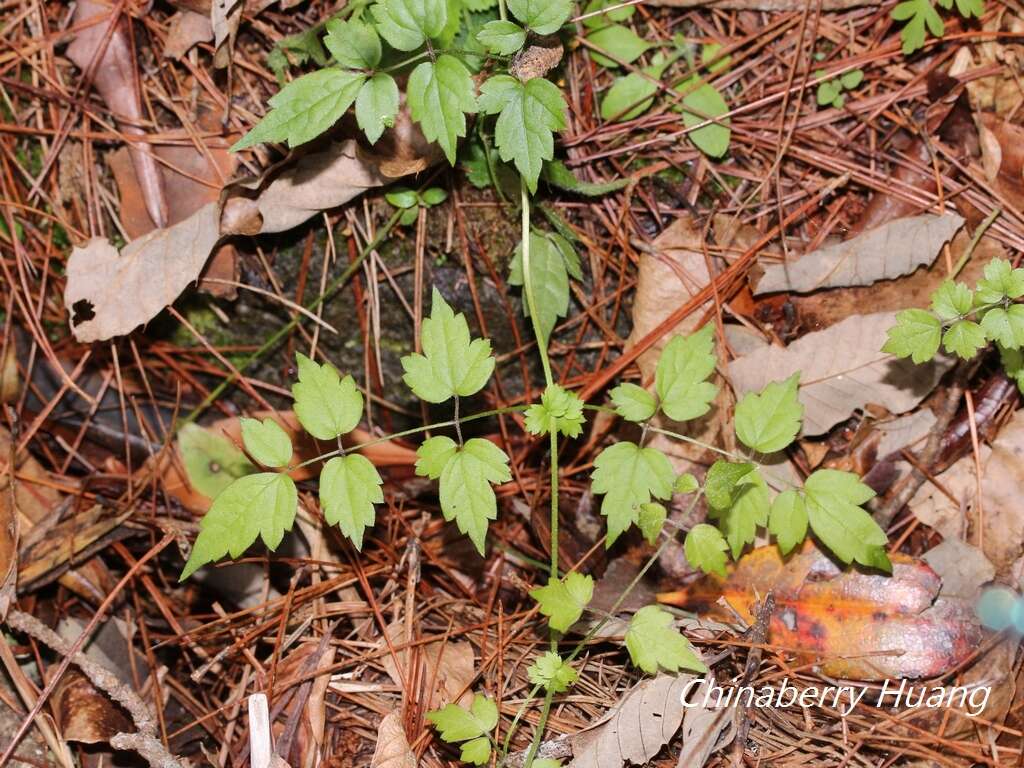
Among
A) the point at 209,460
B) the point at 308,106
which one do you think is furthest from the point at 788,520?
the point at 209,460

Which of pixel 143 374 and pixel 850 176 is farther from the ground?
pixel 850 176

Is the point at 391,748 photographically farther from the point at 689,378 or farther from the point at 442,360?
the point at 689,378

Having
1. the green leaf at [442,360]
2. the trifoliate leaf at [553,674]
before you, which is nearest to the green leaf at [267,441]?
the green leaf at [442,360]

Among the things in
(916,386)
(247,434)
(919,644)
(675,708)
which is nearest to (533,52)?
(247,434)

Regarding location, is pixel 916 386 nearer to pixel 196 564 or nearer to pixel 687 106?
pixel 687 106

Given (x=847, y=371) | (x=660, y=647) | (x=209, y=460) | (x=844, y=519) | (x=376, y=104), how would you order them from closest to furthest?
1. (x=660, y=647)
2. (x=376, y=104)
3. (x=844, y=519)
4. (x=847, y=371)
5. (x=209, y=460)
